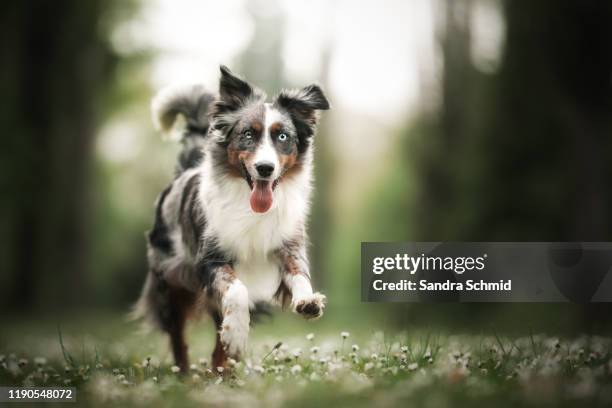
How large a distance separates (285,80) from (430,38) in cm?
338

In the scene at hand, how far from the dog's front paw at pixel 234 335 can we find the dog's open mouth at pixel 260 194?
2.63 ft

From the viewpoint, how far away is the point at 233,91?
450 cm

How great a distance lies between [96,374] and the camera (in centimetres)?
401

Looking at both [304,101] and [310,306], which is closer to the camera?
[310,306]

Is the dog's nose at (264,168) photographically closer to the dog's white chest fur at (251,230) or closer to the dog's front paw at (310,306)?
the dog's white chest fur at (251,230)

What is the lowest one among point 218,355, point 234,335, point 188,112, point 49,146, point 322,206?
point 218,355

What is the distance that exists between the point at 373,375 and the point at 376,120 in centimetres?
979

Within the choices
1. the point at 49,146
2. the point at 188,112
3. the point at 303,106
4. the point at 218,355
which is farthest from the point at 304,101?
the point at 49,146

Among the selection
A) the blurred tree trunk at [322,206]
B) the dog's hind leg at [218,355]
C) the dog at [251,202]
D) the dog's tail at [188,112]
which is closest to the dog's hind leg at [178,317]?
the dog at [251,202]

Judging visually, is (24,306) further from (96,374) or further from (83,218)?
(96,374)

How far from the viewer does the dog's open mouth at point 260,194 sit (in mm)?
4184

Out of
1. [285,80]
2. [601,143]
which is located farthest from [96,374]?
[285,80]

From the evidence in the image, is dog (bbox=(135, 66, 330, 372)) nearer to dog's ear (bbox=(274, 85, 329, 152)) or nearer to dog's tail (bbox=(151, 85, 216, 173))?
dog's ear (bbox=(274, 85, 329, 152))

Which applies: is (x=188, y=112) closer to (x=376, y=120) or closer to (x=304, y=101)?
(x=304, y=101)
